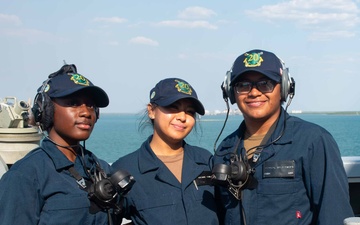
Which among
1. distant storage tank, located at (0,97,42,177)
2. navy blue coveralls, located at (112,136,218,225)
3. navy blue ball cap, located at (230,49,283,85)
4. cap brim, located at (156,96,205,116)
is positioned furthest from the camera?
distant storage tank, located at (0,97,42,177)

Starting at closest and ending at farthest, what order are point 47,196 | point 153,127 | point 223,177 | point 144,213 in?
point 47,196
point 223,177
point 144,213
point 153,127

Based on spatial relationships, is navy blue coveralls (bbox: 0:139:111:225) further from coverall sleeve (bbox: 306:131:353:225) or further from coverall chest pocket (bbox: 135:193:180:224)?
coverall sleeve (bbox: 306:131:353:225)

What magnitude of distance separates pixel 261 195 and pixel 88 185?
92 centimetres

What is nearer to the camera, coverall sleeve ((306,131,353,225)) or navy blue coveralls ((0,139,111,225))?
navy blue coveralls ((0,139,111,225))

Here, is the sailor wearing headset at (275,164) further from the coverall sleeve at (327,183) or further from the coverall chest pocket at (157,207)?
the coverall chest pocket at (157,207)

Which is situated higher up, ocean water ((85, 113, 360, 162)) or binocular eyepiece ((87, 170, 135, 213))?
binocular eyepiece ((87, 170, 135, 213))

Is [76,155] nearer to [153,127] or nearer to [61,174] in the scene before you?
[61,174]

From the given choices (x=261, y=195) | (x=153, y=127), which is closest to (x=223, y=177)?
(x=261, y=195)

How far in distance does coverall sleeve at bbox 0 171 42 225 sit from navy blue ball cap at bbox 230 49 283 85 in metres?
1.24

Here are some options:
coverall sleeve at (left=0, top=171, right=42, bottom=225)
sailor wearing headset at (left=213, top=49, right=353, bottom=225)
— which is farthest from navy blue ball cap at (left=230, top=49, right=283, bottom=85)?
coverall sleeve at (left=0, top=171, right=42, bottom=225)

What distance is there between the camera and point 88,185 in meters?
2.88

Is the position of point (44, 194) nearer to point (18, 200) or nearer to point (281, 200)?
point (18, 200)

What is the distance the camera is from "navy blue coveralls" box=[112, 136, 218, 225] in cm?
315

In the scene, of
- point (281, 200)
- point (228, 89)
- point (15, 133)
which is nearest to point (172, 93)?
point (228, 89)
